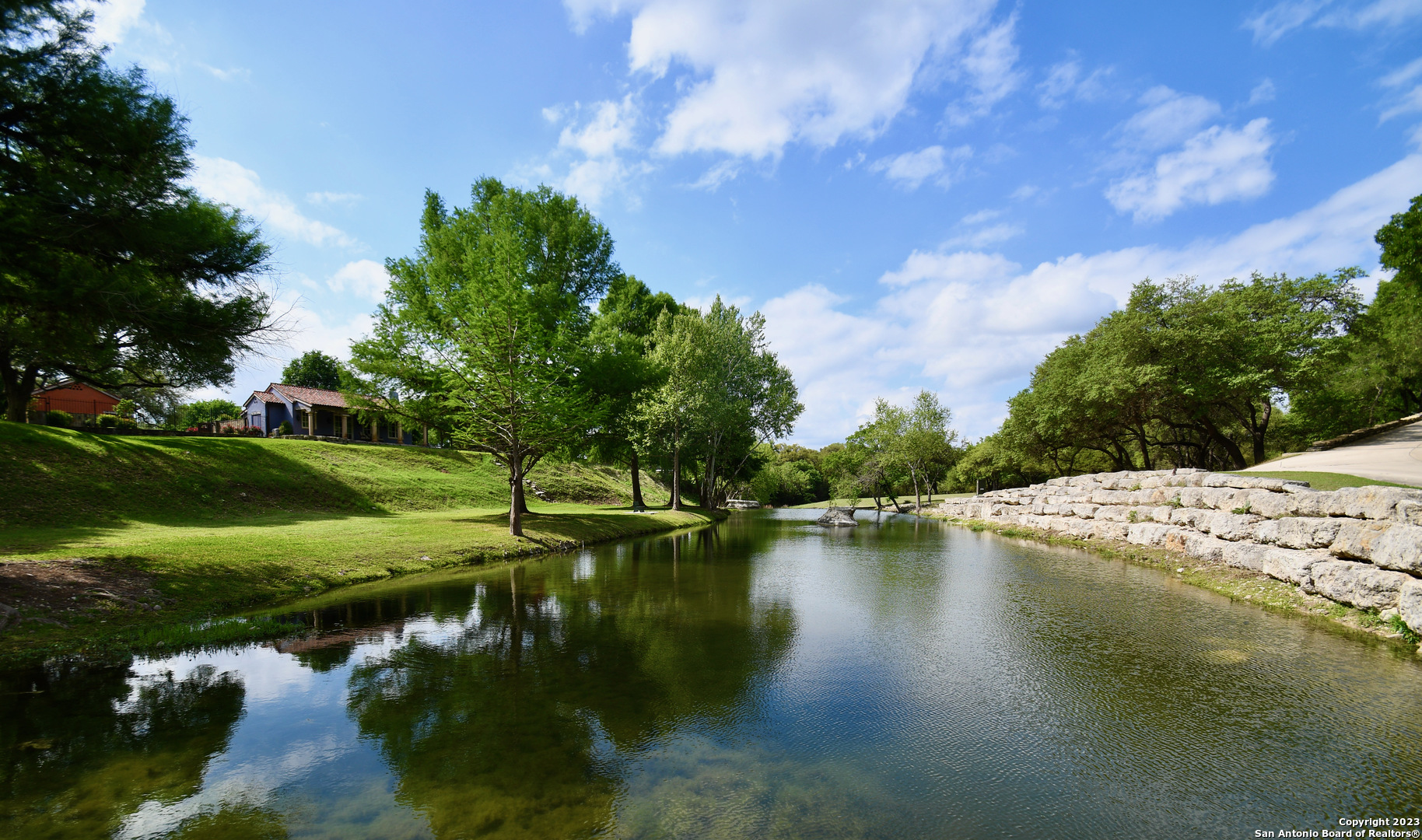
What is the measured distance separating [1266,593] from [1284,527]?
1.85 metres

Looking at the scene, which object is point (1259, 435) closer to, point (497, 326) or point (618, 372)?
point (618, 372)

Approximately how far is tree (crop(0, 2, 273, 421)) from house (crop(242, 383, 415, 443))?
3720 cm

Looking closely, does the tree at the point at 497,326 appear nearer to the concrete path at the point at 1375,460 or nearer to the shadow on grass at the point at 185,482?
the shadow on grass at the point at 185,482

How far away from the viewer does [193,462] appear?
24625mm


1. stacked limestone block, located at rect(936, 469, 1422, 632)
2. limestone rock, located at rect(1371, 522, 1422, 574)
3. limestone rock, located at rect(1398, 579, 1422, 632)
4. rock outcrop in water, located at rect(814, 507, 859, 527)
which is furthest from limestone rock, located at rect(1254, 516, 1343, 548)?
rock outcrop in water, located at rect(814, 507, 859, 527)

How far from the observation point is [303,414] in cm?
4728

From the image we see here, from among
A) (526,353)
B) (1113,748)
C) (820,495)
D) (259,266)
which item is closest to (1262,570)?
(1113,748)

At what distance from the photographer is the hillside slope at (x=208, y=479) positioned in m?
18.2

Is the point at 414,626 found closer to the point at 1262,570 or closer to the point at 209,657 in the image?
the point at 209,657

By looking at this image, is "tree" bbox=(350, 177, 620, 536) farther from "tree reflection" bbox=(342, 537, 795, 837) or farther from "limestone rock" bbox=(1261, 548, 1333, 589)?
"limestone rock" bbox=(1261, 548, 1333, 589)

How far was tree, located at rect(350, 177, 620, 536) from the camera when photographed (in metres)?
20.0

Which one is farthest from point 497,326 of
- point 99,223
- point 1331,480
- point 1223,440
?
point 1223,440

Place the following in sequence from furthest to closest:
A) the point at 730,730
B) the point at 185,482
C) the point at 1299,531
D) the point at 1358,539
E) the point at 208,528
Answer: the point at 185,482
the point at 208,528
the point at 1299,531
the point at 1358,539
the point at 730,730

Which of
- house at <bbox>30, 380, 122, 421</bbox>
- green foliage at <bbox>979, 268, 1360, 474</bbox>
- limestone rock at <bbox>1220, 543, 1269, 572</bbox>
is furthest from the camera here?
house at <bbox>30, 380, 122, 421</bbox>
